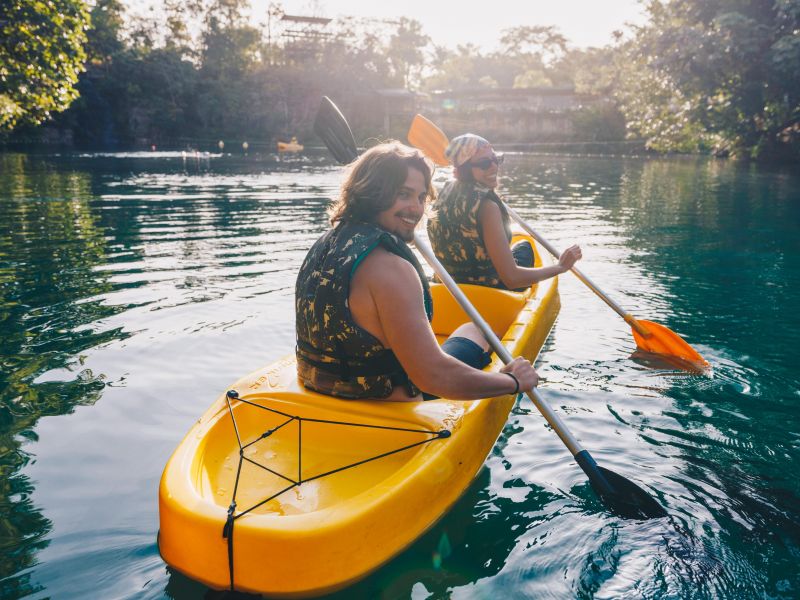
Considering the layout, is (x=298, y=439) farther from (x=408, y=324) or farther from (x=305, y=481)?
(x=408, y=324)

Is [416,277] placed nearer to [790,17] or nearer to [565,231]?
[565,231]

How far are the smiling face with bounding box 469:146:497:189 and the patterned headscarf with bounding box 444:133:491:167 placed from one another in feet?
0.09

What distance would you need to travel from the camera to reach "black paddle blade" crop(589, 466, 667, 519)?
2.60 metres

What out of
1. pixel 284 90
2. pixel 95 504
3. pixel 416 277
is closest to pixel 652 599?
pixel 416 277

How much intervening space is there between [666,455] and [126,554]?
2.45 meters

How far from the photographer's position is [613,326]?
5230 millimetres

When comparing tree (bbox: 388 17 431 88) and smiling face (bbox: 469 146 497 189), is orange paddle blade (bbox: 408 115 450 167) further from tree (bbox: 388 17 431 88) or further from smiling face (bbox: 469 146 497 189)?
tree (bbox: 388 17 431 88)

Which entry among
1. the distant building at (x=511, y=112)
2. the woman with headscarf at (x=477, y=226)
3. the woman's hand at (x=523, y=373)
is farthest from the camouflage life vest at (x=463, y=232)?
the distant building at (x=511, y=112)

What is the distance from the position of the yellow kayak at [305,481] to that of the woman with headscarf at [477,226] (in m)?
1.35

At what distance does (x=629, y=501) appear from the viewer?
2629mm

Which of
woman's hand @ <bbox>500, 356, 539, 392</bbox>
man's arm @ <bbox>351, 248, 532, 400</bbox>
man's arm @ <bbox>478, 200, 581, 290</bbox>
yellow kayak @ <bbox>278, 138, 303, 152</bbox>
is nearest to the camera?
man's arm @ <bbox>351, 248, 532, 400</bbox>

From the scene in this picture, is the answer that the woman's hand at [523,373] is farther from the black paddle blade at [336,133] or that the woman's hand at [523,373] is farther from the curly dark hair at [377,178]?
the black paddle blade at [336,133]

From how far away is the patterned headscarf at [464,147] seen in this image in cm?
408

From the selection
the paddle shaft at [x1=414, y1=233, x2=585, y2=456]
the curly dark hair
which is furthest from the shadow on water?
the paddle shaft at [x1=414, y1=233, x2=585, y2=456]
